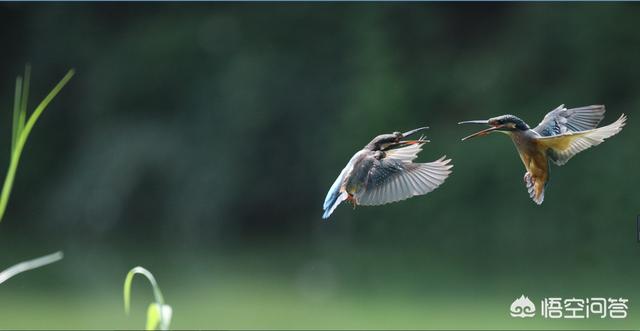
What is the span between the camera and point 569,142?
61.1 inches

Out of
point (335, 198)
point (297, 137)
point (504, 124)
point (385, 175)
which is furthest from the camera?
point (297, 137)

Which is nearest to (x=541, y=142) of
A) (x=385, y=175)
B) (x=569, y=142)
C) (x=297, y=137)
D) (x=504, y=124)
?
(x=569, y=142)

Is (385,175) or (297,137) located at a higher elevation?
(297,137)

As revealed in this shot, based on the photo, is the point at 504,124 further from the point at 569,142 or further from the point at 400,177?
the point at 400,177

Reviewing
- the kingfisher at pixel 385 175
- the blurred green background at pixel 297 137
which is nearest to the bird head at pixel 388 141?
the kingfisher at pixel 385 175

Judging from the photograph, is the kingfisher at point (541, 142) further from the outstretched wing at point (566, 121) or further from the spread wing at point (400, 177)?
the spread wing at point (400, 177)

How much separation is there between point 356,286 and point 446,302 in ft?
4.43

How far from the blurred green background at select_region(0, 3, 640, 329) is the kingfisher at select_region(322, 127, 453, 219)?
22.4 ft

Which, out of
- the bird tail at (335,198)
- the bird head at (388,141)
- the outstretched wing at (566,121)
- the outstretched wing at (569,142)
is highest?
the outstretched wing at (566,121)

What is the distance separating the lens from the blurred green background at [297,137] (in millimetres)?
9266

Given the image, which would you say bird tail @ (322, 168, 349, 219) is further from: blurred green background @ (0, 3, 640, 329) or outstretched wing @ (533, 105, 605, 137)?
blurred green background @ (0, 3, 640, 329)

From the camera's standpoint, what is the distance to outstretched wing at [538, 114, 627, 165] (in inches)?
56.6

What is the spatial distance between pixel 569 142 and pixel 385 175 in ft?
1.06

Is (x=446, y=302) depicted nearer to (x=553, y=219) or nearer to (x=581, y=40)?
(x=553, y=219)
